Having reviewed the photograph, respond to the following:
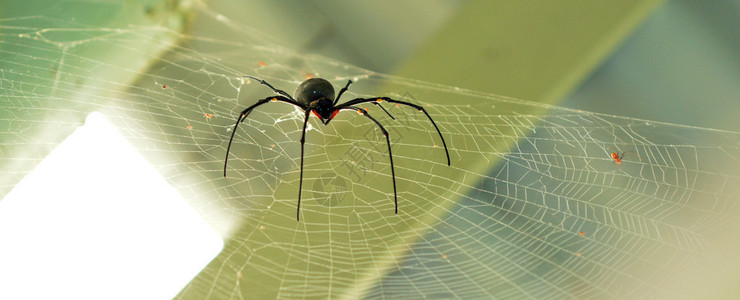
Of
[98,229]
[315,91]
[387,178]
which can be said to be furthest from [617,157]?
[98,229]

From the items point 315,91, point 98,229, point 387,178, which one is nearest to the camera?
point 315,91

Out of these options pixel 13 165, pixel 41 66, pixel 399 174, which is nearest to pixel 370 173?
pixel 399 174

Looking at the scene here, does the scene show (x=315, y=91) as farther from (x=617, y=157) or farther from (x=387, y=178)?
(x=617, y=157)

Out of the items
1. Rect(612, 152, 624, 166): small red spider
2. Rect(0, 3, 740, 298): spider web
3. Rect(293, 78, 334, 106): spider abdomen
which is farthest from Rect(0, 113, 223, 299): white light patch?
Rect(612, 152, 624, 166): small red spider

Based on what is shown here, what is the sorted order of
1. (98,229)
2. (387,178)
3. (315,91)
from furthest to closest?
(98,229)
(387,178)
(315,91)

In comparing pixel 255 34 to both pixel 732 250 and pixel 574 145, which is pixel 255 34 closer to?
pixel 574 145

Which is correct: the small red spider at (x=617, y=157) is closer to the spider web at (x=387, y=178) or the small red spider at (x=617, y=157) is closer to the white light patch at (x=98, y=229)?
the spider web at (x=387, y=178)
